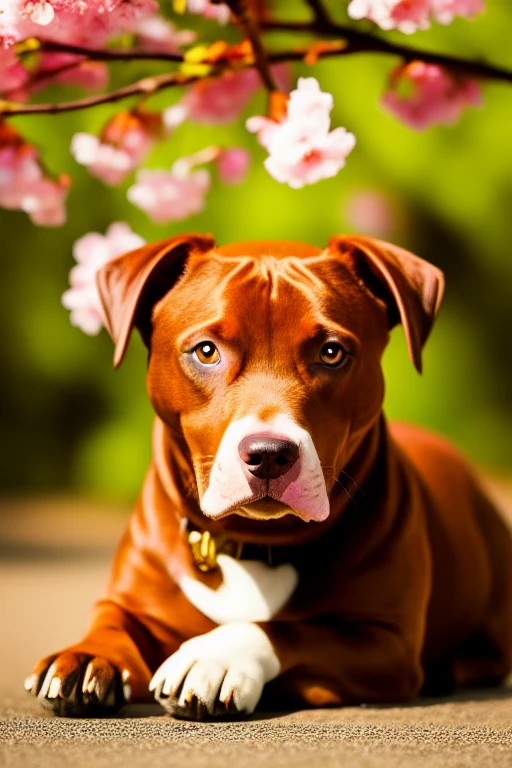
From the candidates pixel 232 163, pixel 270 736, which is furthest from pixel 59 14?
pixel 270 736

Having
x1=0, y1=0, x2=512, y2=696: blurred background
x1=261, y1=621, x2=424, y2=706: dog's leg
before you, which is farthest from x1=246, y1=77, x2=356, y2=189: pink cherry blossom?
x1=0, y1=0, x2=512, y2=696: blurred background

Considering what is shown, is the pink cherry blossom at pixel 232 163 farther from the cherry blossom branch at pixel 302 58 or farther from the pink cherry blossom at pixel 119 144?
the cherry blossom branch at pixel 302 58

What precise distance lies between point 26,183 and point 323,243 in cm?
521

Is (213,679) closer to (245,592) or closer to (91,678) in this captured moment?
(91,678)

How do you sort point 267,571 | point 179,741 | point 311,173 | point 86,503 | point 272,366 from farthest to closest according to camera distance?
1. point 86,503
2. point 311,173
3. point 267,571
4. point 272,366
5. point 179,741

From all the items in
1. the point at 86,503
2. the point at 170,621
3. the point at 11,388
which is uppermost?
the point at 170,621

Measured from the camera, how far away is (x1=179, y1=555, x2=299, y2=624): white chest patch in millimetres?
2439

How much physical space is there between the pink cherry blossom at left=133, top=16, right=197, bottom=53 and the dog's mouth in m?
1.67

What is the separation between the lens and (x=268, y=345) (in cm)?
232

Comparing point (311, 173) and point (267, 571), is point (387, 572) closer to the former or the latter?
point (267, 571)

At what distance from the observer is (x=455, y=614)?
2.89m

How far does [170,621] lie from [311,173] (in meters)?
1.07

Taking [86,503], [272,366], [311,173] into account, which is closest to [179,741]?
[272,366]

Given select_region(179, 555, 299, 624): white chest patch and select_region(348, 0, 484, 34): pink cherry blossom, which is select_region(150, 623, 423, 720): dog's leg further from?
select_region(348, 0, 484, 34): pink cherry blossom
